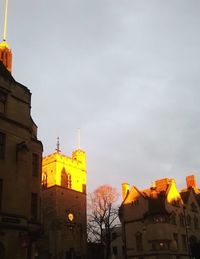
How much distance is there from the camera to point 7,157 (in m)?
31.7

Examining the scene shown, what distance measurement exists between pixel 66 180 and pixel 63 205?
5523mm

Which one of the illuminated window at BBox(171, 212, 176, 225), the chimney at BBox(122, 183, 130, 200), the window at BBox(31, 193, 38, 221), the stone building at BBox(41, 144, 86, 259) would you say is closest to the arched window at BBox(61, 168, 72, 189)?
the stone building at BBox(41, 144, 86, 259)

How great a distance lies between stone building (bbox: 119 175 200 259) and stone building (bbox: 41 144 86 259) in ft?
36.9

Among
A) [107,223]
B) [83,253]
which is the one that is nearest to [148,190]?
[107,223]

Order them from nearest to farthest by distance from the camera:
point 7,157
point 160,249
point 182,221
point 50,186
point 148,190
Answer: point 7,157 < point 160,249 < point 182,221 < point 148,190 < point 50,186

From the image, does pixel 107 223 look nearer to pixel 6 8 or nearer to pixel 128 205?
pixel 128 205

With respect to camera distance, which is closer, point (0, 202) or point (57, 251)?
point (0, 202)

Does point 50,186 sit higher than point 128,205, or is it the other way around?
point 50,186

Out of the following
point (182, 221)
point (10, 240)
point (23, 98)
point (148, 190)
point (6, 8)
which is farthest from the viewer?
point (148, 190)

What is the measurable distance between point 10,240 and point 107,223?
30413 millimetres

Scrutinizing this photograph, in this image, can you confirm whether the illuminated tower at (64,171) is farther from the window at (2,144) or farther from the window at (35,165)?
the window at (2,144)

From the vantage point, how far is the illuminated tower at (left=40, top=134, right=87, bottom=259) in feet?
214

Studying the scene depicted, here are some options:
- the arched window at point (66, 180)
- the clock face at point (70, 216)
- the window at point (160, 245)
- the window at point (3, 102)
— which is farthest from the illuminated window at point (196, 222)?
the window at point (3, 102)

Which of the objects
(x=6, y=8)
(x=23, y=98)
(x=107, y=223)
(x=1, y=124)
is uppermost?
(x=6, y=8)
